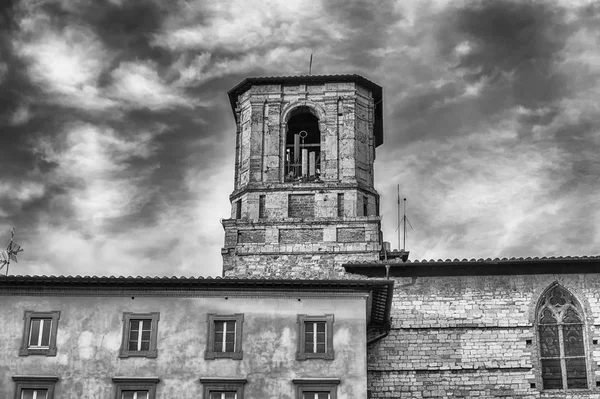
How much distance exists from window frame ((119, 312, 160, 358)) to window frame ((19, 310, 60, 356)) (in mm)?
2075

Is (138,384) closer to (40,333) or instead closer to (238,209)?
(40,333)

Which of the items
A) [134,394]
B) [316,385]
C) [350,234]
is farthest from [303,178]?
[134,394]

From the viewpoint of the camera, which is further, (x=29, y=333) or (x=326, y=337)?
(x=29, y=333)

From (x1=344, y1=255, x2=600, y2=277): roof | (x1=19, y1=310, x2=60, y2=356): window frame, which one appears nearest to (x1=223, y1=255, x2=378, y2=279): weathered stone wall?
(x1=344, y1=255, x2=600, y2=277): roof

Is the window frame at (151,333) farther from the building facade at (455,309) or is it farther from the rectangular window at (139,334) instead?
the building facade at (455,309)

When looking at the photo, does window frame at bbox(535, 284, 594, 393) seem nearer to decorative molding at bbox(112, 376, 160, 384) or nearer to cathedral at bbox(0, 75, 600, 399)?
cathedral at bbox(0, 75, 600, 399)

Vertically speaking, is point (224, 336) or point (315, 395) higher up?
point (224, 336)

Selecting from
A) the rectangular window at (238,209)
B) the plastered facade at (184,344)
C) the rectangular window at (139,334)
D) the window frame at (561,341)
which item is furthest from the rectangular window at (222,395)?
the rectangular window at (238,209)

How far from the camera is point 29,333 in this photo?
32.6 m

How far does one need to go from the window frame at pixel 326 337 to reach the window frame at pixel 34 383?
7.34 metres

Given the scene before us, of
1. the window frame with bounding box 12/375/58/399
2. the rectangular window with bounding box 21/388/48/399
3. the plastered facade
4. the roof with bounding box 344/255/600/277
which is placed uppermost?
the roof with bounding box 344/255/600/277

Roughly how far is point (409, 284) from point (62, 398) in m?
13.3

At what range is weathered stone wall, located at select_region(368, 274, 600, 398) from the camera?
36.8 meters

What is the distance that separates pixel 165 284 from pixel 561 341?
14.2 meters
